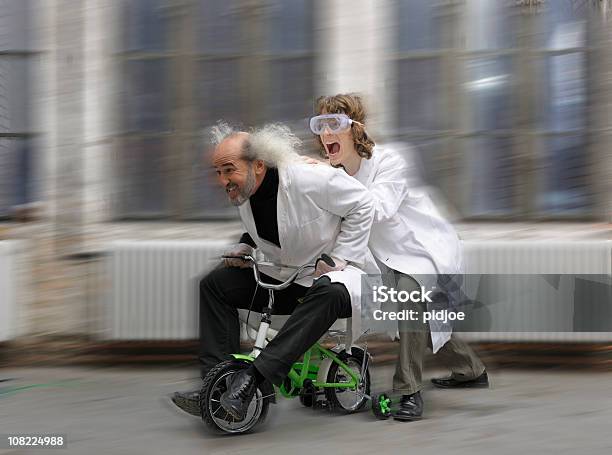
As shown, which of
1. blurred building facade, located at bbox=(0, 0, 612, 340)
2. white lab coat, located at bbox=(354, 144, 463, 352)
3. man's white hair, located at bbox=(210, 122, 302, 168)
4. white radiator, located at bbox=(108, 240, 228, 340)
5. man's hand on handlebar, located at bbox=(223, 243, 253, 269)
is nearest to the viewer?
man's white hair, located at bbox=(210, 122, 302, 168)

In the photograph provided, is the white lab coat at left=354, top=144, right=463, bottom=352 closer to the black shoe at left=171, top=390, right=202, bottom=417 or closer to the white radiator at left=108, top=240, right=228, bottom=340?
the black shoe at left=171, top=390, right=202, bottom=417

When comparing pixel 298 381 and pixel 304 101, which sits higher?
pixel 304 101

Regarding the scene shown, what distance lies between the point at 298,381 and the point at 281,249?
2.30 ft

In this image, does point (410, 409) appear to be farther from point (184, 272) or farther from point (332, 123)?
point (184, 272)

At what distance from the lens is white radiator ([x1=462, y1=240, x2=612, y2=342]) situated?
6594 mm

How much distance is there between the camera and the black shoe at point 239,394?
4.62m

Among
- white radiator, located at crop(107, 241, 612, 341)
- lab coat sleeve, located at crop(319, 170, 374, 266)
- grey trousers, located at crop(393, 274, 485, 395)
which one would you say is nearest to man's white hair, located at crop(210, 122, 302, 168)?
lab coat sleeve, located at crop(319, 170, 374, 266)

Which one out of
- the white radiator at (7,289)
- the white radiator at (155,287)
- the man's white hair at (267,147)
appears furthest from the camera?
the white radiator at (155,287)

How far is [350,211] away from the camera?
4930mm

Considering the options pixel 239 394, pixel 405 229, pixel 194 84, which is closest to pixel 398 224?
pixel 405 229

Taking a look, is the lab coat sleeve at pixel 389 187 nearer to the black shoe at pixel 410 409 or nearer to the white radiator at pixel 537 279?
the black shoe at pixel 410 409

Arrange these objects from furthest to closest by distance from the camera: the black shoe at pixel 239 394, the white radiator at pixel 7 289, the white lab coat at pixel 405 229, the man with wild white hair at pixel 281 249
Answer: the white radiator at pixel 7 289, the white lab coat at pixel 405 229, the man with wild white hair at pixel 281 249, the black shoe at pixel 239 394

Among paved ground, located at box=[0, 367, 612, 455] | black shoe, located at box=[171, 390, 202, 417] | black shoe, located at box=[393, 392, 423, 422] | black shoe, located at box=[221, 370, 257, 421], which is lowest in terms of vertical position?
paved ground, located at box=[0, 367, 612, 455]

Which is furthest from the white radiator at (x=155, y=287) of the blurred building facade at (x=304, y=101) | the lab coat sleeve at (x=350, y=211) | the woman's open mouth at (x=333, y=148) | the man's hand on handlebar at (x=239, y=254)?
the lab coat sleeve at (x=350, y=211)
